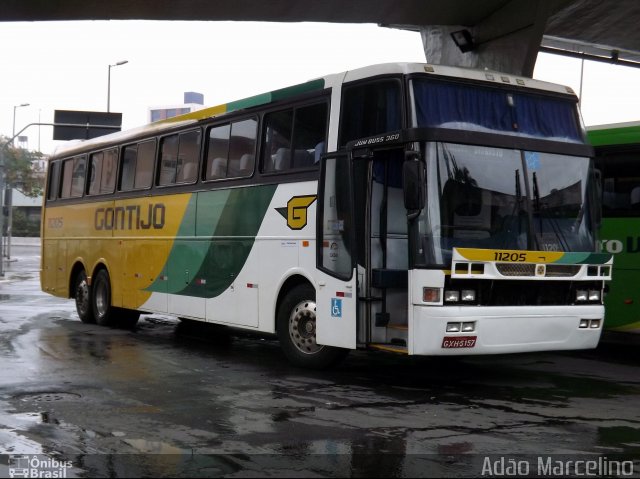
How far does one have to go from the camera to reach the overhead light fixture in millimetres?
22283

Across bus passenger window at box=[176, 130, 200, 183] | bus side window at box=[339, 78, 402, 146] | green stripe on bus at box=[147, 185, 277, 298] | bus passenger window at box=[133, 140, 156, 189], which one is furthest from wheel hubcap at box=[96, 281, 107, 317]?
bus side window at box=[339, 78, 402, 146]

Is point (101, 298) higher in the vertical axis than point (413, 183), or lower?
lower

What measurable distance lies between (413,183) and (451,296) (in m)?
1.25

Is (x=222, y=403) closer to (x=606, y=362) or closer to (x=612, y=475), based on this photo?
(x=612, y=475)

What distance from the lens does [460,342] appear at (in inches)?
359

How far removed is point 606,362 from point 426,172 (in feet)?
17.5

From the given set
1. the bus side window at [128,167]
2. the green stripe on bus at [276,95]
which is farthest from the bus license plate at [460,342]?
the bus side window at [128,167]

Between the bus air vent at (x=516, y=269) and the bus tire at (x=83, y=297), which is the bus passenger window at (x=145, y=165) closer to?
the bus tire at (x=83, y=297)

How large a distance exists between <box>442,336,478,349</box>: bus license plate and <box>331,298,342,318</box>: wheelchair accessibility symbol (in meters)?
1.46

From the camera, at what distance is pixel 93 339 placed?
1439 cm

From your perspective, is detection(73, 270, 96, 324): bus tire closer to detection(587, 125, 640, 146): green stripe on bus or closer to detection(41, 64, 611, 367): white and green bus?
detection(41, 64, 611, 367): white and green bus

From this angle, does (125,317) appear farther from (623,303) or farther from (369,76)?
(623,303)

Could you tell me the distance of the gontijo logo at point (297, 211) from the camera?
10.8 m

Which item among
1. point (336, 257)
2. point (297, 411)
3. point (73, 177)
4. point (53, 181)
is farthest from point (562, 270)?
point (53, 181)
